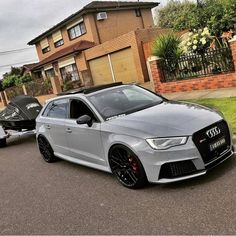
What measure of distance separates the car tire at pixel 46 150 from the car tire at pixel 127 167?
102 inches

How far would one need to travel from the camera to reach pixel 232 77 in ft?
42.7

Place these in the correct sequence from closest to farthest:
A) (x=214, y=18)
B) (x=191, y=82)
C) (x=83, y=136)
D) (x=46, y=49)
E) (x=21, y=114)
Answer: (x=83, y=136)
(x=21, y=114)
(x=191, y=82)
(x=214, y=18)
(x=46, y=49)

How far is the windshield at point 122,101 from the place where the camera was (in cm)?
657

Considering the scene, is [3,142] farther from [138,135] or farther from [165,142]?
[165,142]

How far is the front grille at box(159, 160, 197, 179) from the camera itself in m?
5.30

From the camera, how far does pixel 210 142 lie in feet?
18.0

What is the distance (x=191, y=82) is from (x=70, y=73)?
59.9 ft

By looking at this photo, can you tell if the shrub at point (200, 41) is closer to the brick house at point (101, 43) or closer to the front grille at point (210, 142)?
the front grille at point (210, 142)

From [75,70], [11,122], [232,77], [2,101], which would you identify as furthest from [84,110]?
[2,101]

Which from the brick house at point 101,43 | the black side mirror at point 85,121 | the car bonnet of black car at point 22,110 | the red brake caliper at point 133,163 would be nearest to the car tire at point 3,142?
the car bonnet of black car at point 22,110

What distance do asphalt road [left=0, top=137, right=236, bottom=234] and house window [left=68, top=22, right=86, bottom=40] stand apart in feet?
88.1

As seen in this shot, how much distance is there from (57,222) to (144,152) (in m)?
1.46

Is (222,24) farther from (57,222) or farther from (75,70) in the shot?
(75,70)

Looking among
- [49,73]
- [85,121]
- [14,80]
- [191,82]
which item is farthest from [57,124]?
[14,80]
